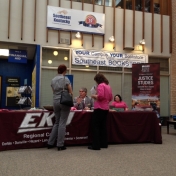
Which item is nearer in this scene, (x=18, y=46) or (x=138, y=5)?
(x=18, y=46)

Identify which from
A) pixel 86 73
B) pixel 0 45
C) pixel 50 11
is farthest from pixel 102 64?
pixel 0 45

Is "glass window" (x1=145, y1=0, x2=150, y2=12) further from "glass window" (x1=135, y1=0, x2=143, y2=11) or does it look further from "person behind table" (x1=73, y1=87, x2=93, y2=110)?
"person behind table" (x1=73, y1=87, x2=93, y2=110)

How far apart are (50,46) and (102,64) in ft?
7.77

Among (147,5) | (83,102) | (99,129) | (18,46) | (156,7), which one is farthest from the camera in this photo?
(156,7)

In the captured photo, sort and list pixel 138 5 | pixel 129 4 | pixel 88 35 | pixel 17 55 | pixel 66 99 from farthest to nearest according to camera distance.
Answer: pixel 138 5
pixel 129 4
pixel 88 35
pixel 17 55
pixel 66 99

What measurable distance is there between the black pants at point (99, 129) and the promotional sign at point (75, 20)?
577 centimetres

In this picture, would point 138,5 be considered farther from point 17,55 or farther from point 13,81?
point 13,81

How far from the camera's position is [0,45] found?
426 inches

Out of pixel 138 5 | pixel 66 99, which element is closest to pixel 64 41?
pixel 138 5

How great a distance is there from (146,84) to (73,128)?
174 inches

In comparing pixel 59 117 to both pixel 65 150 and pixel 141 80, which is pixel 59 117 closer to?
pixel 65 150

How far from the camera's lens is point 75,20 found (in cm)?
1098

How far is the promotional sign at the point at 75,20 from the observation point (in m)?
10.6

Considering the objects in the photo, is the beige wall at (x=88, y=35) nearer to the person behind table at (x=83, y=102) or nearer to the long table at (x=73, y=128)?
the person behind table at (x=83, y=102)
